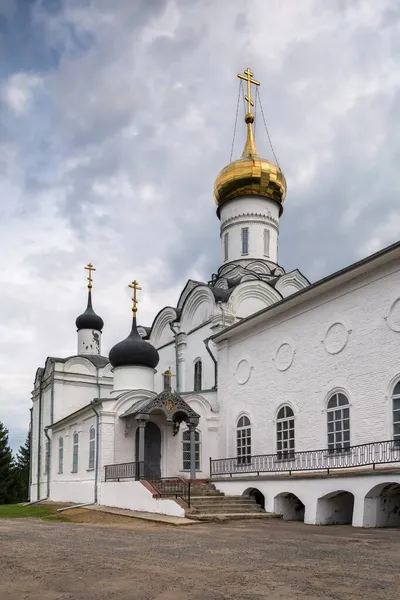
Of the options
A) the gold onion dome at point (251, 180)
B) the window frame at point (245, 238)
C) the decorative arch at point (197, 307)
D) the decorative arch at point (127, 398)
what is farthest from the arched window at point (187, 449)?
the gold onion dome at point (251, 180)

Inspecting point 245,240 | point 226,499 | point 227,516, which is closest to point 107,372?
point 245,240

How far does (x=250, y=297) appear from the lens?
72.4 feet

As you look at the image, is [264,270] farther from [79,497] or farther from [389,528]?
[389,528]

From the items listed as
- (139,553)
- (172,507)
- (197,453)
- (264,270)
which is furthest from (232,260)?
(139,553)

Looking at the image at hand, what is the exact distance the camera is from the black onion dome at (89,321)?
29.5 metres

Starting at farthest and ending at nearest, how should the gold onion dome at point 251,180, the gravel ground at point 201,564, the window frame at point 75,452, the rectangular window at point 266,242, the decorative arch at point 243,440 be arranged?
the rectangular window at point 266,242
the gold onion dome at point 251,180
the window frame at point 75,452
the decorative arch at point 243,440
the gravel ground at point 201,564

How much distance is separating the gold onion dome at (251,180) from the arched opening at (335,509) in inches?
541

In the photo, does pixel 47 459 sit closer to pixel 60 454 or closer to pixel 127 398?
pixel 60 454

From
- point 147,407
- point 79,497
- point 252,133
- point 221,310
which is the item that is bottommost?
point 79,497

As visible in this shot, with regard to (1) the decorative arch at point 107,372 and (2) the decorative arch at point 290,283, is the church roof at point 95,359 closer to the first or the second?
(1) the decorative arch at point 107,372

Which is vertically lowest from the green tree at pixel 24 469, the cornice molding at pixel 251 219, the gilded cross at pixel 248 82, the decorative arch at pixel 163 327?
the green tree at pixel 24 469

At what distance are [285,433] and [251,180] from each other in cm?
1125

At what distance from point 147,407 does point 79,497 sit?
15.0ft

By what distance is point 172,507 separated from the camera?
14.3 m
